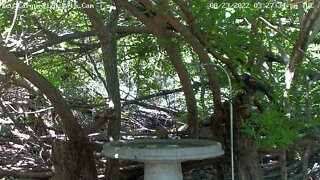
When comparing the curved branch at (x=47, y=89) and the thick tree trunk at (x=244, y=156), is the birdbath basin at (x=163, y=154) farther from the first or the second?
the curved branch at (x=47, y=89)

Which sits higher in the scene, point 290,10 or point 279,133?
point 290,10

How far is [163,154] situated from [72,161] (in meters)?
1.58

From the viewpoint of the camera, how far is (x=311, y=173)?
671 centimetres

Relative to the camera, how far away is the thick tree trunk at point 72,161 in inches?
215

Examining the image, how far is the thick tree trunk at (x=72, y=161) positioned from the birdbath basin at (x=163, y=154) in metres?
0.73

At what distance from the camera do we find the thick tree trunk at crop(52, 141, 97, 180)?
5.46 metres

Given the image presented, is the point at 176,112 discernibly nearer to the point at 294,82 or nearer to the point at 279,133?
the point at 294,82

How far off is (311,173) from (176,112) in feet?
6.45

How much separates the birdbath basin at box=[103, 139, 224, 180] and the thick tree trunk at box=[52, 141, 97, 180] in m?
0.73

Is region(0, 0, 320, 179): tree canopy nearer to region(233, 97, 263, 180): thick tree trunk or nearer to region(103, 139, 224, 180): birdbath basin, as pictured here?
region(233, 97, 263, 180): thick tree trunk

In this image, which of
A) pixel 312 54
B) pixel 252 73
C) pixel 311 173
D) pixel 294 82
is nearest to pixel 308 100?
pixel 294 82

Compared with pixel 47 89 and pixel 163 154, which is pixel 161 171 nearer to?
pixel 163 154

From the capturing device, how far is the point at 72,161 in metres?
5.52

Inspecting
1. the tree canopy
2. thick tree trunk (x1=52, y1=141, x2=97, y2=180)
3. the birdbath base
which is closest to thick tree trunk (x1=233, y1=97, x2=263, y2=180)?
the tree canopy
